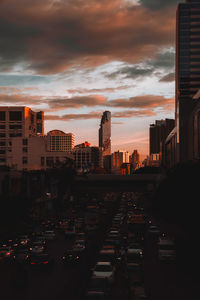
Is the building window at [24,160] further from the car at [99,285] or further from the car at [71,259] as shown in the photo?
the car at [99,285]

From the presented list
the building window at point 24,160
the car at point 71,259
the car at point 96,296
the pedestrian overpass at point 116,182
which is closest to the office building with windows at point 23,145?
the building window at point 24,160

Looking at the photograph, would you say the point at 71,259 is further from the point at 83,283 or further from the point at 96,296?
the point at 96,296

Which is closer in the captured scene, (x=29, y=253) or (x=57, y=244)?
(x=29, y=253)

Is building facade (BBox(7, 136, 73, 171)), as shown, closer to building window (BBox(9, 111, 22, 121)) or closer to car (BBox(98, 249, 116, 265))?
building window (BBox(9, 111, 22, 121))

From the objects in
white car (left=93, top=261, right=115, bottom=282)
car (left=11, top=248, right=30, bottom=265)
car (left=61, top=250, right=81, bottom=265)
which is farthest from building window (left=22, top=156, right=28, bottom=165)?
white car (left=93, top=261, right=115, bottom=282)

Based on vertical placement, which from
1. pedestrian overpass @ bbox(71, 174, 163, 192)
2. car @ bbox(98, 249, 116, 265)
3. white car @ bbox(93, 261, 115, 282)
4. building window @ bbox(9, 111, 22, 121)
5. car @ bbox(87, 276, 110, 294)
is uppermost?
building window @ bbox(9, 111, 22, 121)

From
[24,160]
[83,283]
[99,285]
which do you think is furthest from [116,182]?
[99,285]

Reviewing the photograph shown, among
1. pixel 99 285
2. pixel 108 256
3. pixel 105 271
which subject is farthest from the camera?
pixel 108 256

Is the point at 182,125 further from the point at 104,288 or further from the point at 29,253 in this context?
the point at 104,288

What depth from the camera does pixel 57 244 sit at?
45188 mm

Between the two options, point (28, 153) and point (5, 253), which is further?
point (28, 153)

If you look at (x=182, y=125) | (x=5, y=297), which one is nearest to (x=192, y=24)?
(x=182, y=125)

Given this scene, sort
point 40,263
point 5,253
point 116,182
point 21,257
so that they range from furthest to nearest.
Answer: point 116,182 → point 5,253 → point 21,257 → point 40,263

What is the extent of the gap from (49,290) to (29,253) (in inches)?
452
